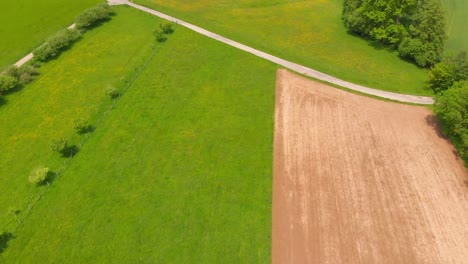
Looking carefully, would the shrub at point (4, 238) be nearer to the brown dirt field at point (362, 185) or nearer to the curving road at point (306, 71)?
the brown dirt field at point (362, 185)

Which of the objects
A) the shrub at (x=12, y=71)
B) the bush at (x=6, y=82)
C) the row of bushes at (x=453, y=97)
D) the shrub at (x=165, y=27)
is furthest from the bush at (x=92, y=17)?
the row of bushes at (x=453, y=97)

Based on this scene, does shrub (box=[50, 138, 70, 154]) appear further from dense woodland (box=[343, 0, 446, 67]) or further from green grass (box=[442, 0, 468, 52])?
green grass (box=[442, 0, 468, 52])

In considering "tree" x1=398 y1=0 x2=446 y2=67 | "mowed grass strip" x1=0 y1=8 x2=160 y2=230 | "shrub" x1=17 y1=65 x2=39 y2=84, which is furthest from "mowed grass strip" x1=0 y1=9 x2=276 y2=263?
"tree" x1=398 y1=0 x2=446 y2=67

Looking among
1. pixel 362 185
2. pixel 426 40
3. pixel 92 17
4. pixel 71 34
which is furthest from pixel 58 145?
pixel 426 40

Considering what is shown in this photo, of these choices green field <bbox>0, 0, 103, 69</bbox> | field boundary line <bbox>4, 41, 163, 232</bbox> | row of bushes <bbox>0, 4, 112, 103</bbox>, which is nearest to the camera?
field boundary line <bbox>4, 41, 163, 232</bbox>

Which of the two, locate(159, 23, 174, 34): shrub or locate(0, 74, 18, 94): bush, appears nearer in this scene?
locate(0, 74, 18, 94): bush

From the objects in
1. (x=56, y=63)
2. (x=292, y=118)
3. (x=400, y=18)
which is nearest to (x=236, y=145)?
(x=292, y=118)
